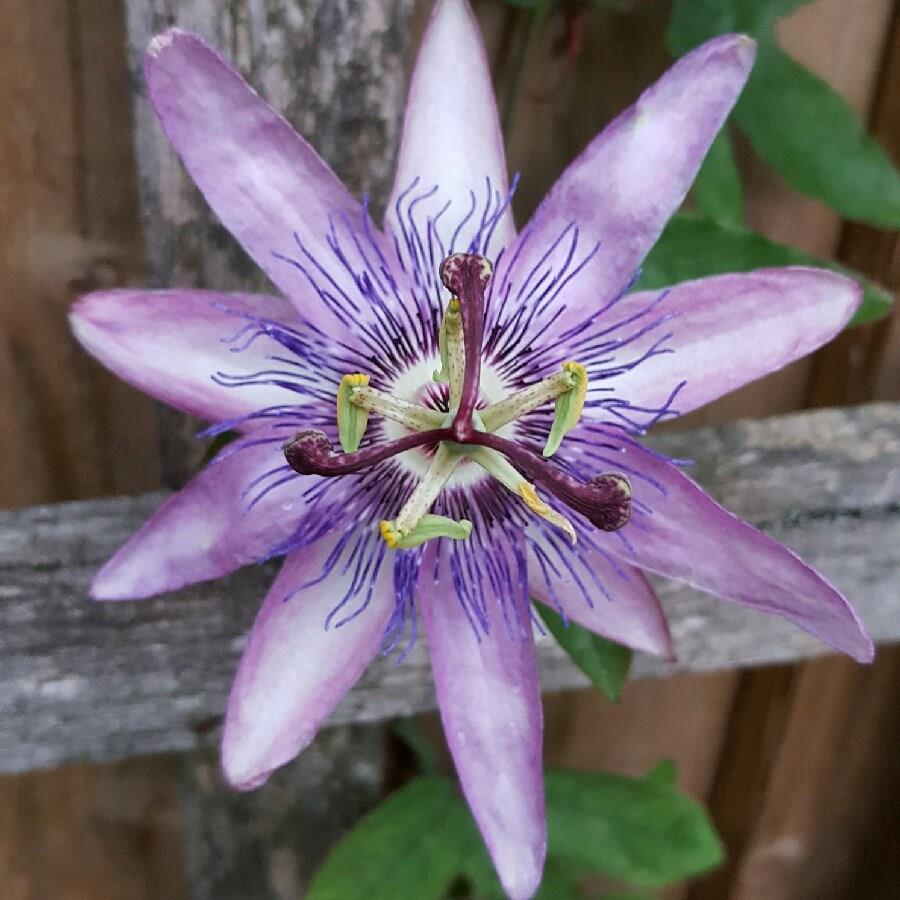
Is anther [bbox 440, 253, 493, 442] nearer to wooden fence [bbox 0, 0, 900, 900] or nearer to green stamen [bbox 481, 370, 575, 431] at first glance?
green stamen [bbox 481, 370, 575, 431]

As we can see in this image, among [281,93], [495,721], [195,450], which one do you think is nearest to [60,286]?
[195,450]

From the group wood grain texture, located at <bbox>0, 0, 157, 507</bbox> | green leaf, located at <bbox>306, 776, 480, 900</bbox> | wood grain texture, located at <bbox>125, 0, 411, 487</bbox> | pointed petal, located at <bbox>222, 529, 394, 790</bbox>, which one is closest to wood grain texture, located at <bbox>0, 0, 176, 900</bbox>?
wood grain texture, located at <bbox>0, 0, 157, 507</bbox>

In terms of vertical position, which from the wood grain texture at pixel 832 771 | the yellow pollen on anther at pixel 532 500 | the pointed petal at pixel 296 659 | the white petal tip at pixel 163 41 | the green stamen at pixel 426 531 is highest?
the white petal tip at pixel 163 41

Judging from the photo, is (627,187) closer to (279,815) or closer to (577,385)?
(577,385)

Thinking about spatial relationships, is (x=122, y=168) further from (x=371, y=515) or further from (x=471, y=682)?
(x=471, y=682)

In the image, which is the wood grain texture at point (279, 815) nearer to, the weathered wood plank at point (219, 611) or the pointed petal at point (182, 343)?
the weathered wood plank at point (219, 611)

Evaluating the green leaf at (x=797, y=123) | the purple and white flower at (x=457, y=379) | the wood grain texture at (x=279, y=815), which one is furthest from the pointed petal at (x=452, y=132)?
the wood grain texture at (x=279, y=815)
